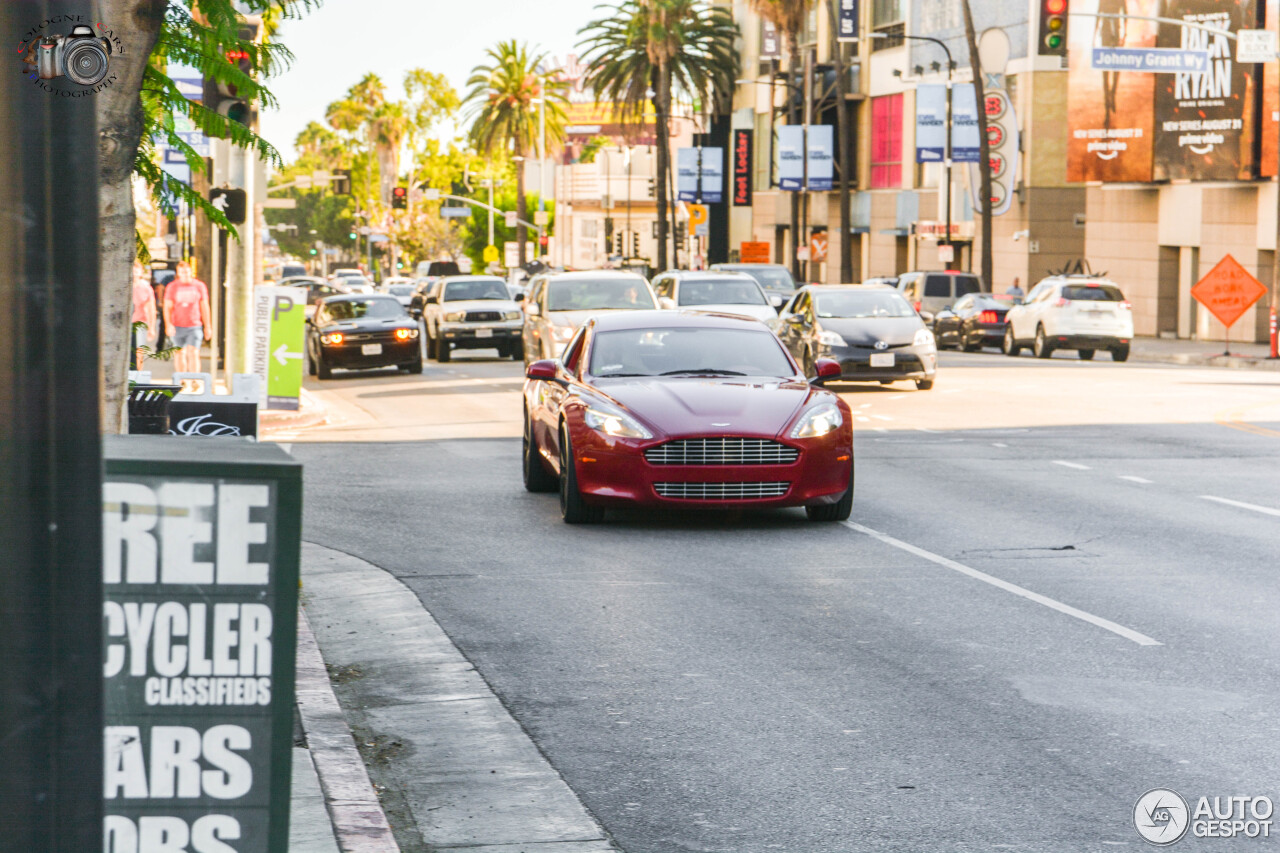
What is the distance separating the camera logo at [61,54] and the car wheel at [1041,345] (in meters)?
35.6

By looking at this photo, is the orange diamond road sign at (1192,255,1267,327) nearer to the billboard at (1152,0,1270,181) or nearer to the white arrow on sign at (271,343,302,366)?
the billboard at (1152,0,1270,181)

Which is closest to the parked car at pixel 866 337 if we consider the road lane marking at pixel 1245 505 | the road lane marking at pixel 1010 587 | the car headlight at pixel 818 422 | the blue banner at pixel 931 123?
the road lane marking at pixel 1245 505

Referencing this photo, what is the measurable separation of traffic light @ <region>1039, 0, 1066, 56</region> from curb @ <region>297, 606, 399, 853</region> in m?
25.6

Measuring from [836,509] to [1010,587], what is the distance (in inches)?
101

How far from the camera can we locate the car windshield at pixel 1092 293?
37.3 m

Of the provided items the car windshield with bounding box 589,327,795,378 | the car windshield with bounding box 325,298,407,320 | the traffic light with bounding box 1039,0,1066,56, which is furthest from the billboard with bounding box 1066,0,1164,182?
the car windshield with bounding box 589,327,795,378

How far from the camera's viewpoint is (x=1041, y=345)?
37.8m

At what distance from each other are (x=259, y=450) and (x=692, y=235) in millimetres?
67527

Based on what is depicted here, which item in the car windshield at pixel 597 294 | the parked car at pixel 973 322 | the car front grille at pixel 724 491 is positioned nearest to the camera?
the car front grille at pixel 724 491

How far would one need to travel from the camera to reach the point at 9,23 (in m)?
3.11

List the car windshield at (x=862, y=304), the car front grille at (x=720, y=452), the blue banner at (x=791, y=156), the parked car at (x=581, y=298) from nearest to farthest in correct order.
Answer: the car front grille at (x=720, y=452)
the car windshield at (x=862, y=304)
the parked car at (x=581, y=298)
the blue banner at (x=791, y=156)

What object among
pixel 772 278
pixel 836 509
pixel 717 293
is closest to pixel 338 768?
pixel 836 509

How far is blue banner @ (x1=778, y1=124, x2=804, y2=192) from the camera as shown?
225 feet

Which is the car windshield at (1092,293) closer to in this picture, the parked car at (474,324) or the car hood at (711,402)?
the parked car at (474,324)
